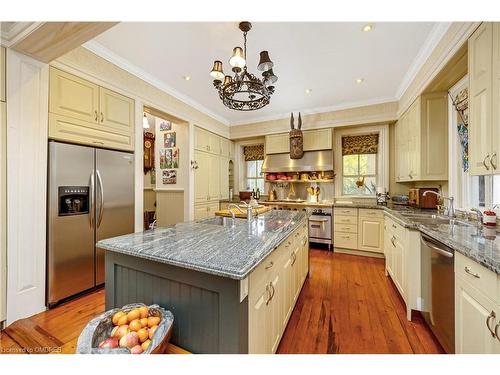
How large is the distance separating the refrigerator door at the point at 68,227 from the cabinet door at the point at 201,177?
1.84 metres

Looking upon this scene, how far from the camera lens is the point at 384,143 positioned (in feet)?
13.0

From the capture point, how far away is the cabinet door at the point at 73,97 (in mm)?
1972

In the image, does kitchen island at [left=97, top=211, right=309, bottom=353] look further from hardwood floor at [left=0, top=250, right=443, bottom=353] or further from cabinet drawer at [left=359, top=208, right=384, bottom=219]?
cabinet drawer at [left=359, top=208, right=384, bottom=219]

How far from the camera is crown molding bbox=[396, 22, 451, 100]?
193 centimetres

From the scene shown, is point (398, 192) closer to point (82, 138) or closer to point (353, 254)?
point (353, 254)

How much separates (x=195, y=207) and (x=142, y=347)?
10.0 ft

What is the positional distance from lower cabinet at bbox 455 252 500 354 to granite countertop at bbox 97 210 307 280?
1018mm

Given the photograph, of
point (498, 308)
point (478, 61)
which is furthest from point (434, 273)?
point (478, 61)

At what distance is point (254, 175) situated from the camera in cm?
542

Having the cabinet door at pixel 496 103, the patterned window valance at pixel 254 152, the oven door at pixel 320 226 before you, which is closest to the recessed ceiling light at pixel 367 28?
the cabinet door at pixel 496 103

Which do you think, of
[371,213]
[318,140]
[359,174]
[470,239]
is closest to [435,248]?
[470,239]

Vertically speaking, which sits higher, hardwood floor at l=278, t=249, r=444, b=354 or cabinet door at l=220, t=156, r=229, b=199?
cabinet door at l=220, t=156, r=229, b=199

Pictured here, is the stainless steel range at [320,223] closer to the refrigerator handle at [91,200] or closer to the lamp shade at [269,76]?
the lamp shade at [269,76]

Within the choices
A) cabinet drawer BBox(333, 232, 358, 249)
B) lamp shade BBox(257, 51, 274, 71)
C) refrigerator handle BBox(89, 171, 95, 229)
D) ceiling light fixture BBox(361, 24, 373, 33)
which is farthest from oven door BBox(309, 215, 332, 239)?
refrigerator handle BBox(89, 171, 95, 229)
